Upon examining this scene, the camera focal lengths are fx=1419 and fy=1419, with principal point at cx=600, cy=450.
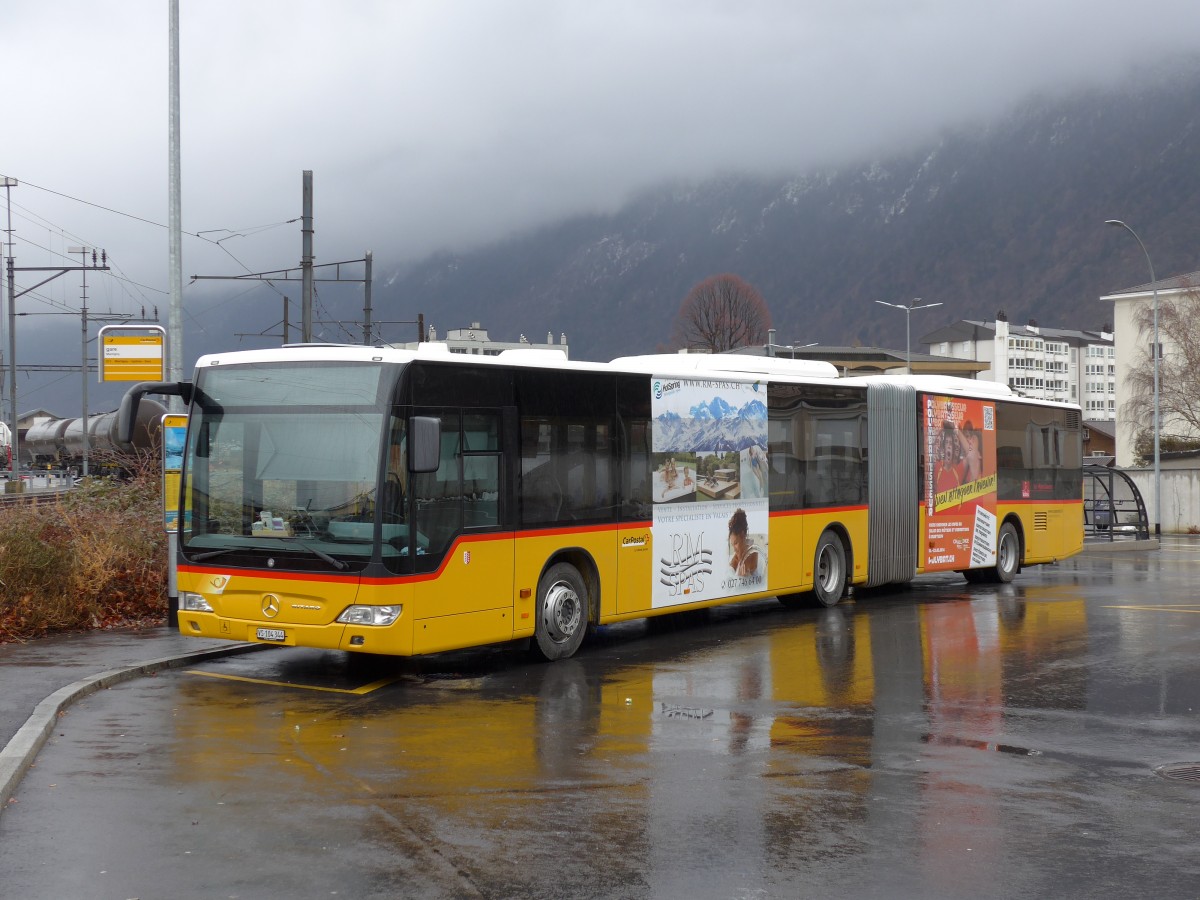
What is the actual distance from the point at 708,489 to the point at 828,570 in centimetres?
351

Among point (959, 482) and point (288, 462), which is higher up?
point (288, 462)

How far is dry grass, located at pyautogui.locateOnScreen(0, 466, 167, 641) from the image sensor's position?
589 inches

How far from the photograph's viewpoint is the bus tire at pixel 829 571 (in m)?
19.0

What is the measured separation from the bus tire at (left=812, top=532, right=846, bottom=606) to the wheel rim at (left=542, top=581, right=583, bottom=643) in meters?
5.49

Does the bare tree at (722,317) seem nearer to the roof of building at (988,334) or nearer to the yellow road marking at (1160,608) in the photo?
the roof of building at (988,334)

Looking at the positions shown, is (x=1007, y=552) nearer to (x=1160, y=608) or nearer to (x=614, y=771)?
(x=1160, y=608)

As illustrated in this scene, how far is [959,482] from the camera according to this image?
2217cm

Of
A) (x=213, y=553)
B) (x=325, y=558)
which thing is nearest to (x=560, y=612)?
(x=325, y=558)

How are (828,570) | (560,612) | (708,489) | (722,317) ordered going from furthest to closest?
(722,317) < (828,570) < (708,489) < (560,612)

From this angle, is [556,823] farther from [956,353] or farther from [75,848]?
[956,353]

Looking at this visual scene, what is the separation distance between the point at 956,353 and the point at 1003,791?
170136mm

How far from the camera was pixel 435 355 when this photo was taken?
12688 mm

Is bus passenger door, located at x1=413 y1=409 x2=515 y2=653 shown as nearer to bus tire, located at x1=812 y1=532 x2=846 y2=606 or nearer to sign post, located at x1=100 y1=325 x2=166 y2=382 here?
sign post, located at x1=100 y1=325 x2=166 y2=382

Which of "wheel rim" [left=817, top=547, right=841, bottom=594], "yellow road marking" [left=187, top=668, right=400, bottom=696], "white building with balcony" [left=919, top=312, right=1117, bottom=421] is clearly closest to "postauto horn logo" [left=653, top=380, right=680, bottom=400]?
"wheel rim" [left=817, top=547, right=841, bottom=594]
